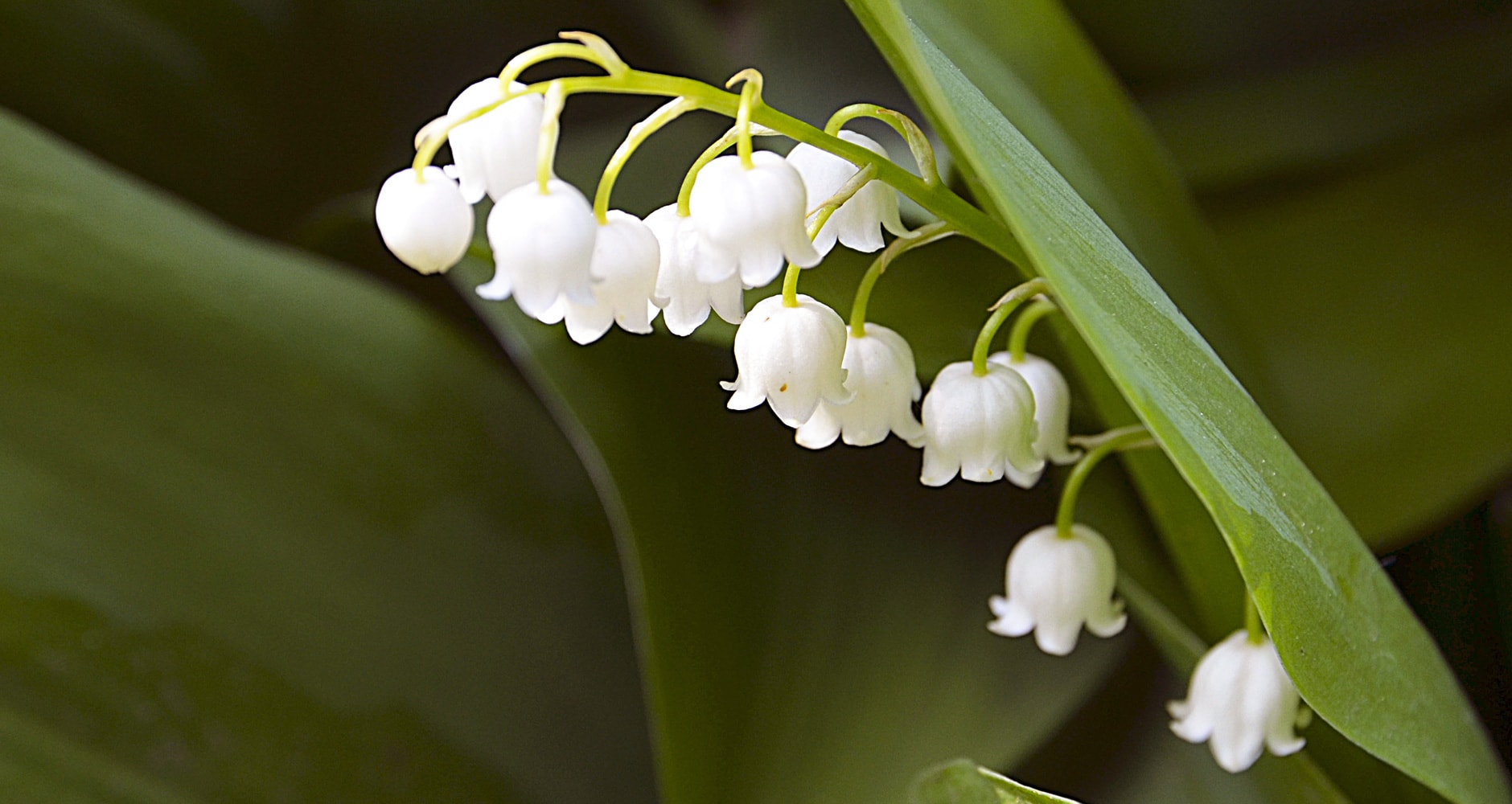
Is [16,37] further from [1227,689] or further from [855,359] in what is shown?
[1227,689]

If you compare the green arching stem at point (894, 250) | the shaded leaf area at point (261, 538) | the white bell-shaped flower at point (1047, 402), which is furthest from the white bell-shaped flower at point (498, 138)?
the shaded leaf area at point (261, 538)

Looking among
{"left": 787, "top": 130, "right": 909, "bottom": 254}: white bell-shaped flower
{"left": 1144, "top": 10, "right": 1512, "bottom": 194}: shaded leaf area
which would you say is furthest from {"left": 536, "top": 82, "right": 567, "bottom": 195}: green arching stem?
{"left": 1144, "top": 10, "right": 1512, "bottom": 194}: shaded leaf area

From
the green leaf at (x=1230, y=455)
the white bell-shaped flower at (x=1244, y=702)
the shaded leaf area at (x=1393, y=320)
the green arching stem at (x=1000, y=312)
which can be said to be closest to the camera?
the green leaf at (x=1230, y=455)

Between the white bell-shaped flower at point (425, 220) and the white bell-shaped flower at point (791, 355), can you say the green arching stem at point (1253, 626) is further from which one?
the white bell-shaped flower at point (425, 220)

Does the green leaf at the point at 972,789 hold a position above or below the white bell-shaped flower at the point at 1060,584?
below

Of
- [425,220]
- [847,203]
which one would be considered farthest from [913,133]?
[425,220]

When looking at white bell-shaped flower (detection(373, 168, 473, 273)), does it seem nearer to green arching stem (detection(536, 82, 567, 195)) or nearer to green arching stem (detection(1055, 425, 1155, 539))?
green arching stem (detection(536, 82, 567, 195))

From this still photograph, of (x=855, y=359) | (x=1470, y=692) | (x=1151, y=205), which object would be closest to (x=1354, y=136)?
(x=1151, y=205)
